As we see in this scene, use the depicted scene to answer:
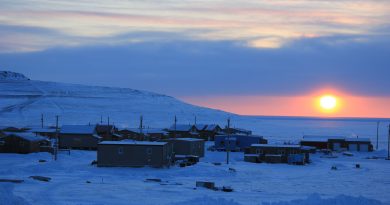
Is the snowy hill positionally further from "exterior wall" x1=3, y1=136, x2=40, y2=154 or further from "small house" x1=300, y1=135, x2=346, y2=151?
"small house" x1=300, y1=135, x2=346, y2=151

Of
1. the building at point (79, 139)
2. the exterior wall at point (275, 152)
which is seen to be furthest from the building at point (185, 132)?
the exterior wall at point (275, 152)

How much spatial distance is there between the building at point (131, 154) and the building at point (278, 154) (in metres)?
10.1

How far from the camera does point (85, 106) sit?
14075cm

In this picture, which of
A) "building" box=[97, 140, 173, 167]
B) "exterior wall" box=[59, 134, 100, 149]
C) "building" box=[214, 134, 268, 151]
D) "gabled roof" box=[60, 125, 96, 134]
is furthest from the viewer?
"building" box=[214, 134, 268, 151]

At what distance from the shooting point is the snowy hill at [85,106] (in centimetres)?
11806

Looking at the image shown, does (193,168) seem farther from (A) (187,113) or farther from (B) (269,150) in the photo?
(A) (187,113)

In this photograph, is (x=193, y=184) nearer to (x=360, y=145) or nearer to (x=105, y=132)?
(x=105, y=132)

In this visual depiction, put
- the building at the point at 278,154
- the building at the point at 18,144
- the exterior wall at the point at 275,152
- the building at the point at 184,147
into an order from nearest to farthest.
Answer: the building at the point at 278,154 < the exterior wall at the point at 275,152 < the building at the point at 184,147 < the building at the point at 18,144

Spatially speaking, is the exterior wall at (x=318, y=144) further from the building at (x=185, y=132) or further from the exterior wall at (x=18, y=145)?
the exterior wall at (x=18, y=145)

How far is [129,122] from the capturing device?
119 m

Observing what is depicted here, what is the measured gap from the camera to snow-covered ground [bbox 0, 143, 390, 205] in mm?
25016

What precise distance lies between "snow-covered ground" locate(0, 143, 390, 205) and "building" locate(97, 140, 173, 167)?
4.04 feet

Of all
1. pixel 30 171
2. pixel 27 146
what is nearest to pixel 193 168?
pixel 30 171

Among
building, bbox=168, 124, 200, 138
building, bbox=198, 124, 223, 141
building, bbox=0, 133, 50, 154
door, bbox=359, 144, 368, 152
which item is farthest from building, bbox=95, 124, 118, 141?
door, bbox=359, 144, 368, 152
